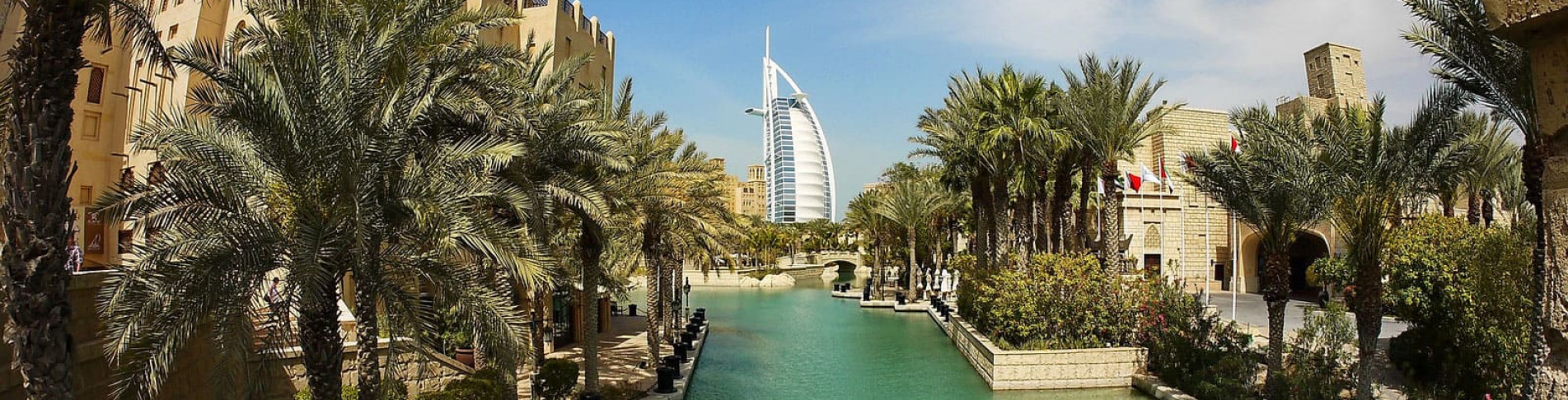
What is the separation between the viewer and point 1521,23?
4.59 meters

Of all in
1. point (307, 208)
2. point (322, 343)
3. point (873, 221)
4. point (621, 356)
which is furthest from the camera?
point (873, 221)

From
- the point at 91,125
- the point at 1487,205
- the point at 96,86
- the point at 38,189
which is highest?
the point at 96,86

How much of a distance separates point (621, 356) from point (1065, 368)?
10280mm

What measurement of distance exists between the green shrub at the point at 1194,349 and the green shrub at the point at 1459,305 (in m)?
2.65

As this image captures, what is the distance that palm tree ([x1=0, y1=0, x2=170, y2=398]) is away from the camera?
18.0ft

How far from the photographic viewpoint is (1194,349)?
53.2 feet

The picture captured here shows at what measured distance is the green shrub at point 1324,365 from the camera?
13.2 meters

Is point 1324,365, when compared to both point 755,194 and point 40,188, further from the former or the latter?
point 755,194

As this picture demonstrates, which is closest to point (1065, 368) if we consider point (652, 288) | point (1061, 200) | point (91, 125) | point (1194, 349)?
point (1194, 349)

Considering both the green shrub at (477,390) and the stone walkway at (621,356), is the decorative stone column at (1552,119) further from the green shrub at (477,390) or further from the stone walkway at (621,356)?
the stone walkway at (621,356)

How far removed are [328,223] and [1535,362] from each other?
38.9 ft

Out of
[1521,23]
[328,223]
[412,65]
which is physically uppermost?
[412,65]

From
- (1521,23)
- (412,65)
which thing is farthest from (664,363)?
(1521,23)

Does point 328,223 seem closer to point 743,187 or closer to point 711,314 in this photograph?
point 711,314
